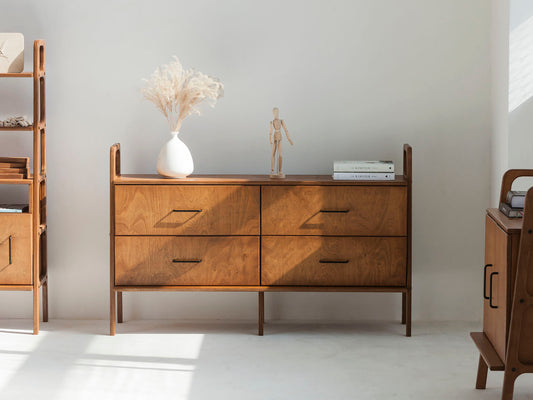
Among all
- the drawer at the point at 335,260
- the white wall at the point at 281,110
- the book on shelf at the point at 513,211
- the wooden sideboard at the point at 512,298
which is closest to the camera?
the wooden sideboard at the point at 512,298

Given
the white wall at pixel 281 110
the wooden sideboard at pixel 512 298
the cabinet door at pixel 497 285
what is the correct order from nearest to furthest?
the wooden sideboard at pixel 512 298 → the cabinet door at pixel 497 285 → the white wall at pixel 281 110

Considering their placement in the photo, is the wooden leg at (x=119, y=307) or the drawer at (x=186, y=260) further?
the wooden leg at (x=119, y=307)

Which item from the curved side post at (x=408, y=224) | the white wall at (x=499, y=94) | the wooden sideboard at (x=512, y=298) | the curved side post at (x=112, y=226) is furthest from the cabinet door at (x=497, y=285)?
the curved side post at (x=112, y=226)

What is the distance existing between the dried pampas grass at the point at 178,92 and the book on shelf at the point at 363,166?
0.72 m

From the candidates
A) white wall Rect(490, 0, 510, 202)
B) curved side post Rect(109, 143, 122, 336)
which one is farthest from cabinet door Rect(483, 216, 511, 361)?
curved side post Rect(109, 143, 122, 336)

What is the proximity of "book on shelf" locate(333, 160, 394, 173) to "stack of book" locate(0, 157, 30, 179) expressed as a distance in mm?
1589

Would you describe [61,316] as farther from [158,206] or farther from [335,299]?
[335,299]

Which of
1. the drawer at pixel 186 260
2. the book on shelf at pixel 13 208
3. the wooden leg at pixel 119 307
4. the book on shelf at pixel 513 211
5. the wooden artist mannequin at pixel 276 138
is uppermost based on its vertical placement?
the wooden artist mannequin at pixel 276 138

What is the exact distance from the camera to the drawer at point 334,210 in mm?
3703

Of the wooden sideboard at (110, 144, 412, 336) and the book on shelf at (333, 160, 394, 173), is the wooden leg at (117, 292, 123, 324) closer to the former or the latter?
the wooden sideboard at (110, 144, 412, 336)

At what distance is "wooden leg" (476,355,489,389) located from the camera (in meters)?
3.02

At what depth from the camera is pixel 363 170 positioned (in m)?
3.74

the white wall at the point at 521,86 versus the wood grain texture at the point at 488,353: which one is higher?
the white wall at the point at 521,86

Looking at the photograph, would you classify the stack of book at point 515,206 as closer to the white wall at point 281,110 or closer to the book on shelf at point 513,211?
the book on shelf at point 513,211
